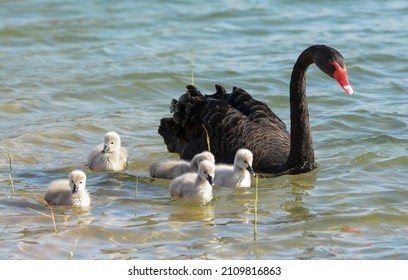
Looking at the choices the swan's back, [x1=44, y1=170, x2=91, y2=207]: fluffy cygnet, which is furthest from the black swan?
[x1=44, y1=170, x2=91, y2=207]: fluffy cygnet

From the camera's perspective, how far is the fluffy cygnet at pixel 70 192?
6.54 meters

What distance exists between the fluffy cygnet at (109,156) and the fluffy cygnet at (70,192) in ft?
2.65

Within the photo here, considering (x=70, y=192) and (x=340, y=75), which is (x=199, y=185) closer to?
(x=70, y=192)

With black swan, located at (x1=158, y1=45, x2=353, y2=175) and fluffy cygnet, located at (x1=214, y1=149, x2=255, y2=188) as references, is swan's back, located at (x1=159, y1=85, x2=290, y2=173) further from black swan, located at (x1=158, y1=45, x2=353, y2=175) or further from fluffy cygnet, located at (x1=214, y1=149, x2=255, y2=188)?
fluffy cygnet, located at (x1=214, y1=149, x2=255, y2=188)

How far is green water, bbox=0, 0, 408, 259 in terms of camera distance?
614 cm

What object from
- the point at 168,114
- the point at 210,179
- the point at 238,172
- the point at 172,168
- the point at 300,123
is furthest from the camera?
the point at 168,114

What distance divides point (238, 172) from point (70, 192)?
48.1 inches

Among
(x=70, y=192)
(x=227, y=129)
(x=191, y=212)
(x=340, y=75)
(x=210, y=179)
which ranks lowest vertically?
(x=191, y=212)

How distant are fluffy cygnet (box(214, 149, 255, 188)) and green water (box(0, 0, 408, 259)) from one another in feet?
0.30

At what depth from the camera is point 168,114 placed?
31.8 ft

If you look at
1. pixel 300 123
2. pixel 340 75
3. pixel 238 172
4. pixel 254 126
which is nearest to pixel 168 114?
pixel 254 126

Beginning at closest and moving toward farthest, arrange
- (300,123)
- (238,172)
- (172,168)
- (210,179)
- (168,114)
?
1. (210,179)
2. (238,172)
3. (172,168)
4. (300,123)
5. (168,114)

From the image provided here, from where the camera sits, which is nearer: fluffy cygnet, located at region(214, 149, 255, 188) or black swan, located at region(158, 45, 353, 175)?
fluffy cygnet, located at region(214, 149, 255, 188)

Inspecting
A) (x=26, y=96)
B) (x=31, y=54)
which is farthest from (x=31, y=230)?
(x=31, y=54)
